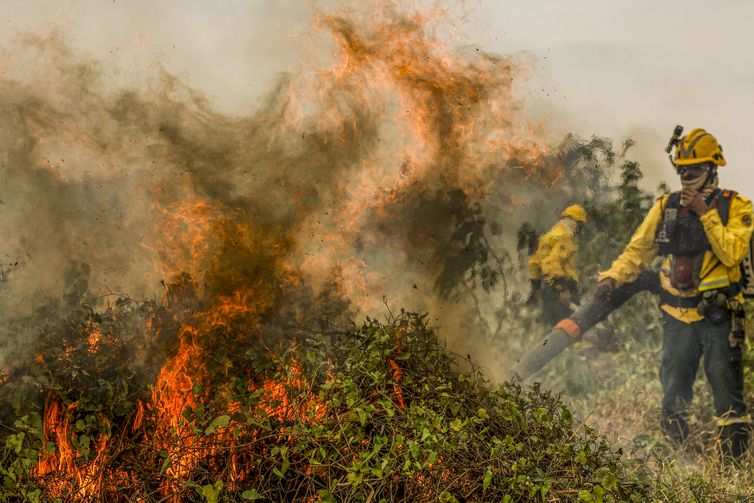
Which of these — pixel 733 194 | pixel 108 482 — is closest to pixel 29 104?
pixel 108 482

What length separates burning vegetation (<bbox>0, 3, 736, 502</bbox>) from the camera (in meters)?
6.12

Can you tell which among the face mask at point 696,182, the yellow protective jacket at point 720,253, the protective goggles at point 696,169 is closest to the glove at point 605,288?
the yellow protective jacket at point 720,253

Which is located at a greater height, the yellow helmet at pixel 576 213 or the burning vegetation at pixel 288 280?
the yellow helmet at pixel 576 213

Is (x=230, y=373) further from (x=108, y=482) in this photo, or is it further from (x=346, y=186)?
(x=346, y=186)

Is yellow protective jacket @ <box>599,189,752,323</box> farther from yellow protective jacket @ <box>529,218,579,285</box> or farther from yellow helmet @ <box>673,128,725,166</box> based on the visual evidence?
yellow protective jacket @ <box>529,218,579,285</box>

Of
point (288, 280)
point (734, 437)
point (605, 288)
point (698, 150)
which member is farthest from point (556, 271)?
point (288, 280)

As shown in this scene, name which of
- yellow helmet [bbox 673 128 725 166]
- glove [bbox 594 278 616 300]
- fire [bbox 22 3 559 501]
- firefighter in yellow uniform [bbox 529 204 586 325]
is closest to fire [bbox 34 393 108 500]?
fire [bbox 22 3 559 501]

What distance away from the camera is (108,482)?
20.1 feet

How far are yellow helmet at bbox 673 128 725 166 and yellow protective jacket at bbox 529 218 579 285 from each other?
169 cm

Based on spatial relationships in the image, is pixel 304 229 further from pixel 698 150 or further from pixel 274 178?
pixel 698 150

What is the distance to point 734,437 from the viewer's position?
9.88 m

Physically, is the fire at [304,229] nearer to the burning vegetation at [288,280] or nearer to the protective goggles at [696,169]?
the burning vegetation at [288,280]

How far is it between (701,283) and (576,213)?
1.96 meters

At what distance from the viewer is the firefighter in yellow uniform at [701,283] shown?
9656mm
